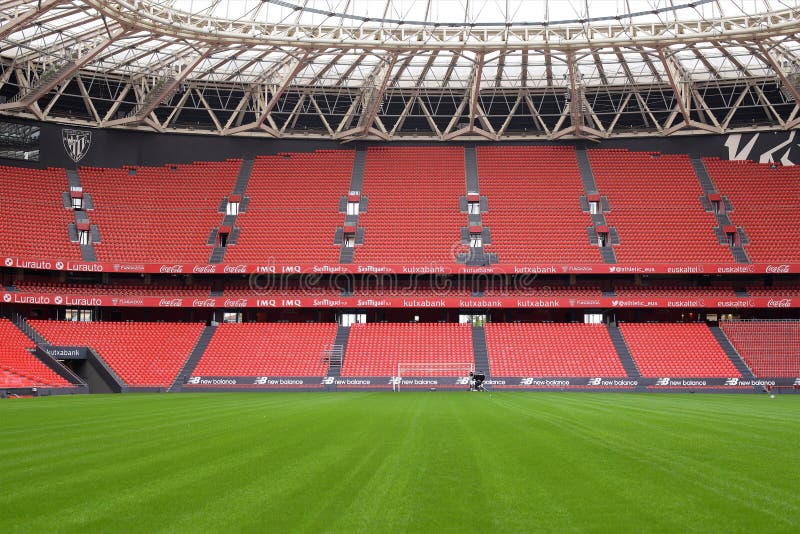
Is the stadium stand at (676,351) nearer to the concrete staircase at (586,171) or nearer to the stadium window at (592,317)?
the stadium window at (592,317)

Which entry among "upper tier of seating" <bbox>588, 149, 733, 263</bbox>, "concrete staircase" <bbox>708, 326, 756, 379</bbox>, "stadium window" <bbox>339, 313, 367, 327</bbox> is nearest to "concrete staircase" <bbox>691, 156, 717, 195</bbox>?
"upper tier of seating" <bbox>588, 149, 733, 263</bbox>

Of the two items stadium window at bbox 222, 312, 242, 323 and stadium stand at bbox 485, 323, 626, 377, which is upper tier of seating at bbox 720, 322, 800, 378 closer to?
stadium stand at bbox 485, 323, 626, 377

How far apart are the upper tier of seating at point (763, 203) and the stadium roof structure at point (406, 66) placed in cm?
364

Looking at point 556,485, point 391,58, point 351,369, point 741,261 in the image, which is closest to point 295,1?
point 391,58

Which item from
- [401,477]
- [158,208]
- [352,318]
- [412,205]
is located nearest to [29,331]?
[158,208]

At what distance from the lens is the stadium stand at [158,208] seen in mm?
54500

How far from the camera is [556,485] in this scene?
374 inches

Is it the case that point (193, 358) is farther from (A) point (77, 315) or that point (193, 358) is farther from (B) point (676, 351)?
(B) point (676, 351)

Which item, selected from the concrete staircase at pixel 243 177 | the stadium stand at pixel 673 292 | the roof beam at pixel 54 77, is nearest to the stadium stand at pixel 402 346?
the stadium stand at pixel 673 292

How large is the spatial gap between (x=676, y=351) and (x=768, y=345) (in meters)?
6.18

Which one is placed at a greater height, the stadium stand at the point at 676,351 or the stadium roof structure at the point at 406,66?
the stadium roof structure at the point at 406,66

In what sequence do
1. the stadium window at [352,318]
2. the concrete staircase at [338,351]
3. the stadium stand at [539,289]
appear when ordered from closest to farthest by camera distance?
the concrete staircase at [338,351], the stadium stand at [539,289], the stadium window at [352,318]

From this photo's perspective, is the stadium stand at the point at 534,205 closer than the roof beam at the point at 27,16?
No

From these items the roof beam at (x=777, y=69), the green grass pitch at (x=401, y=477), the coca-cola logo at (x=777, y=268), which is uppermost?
the roof beam at (x=777, y=69)
